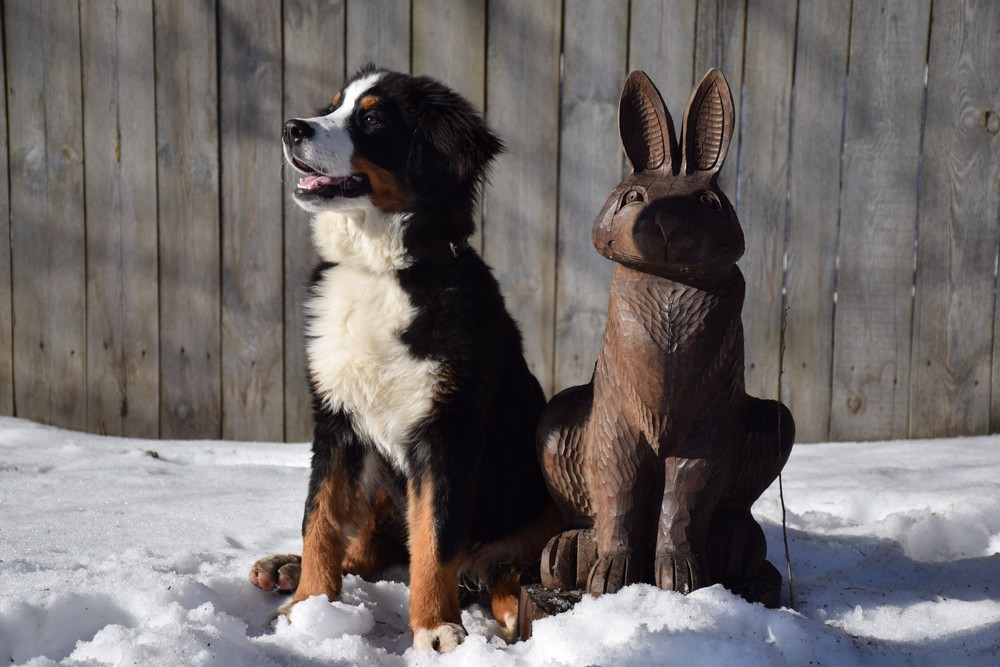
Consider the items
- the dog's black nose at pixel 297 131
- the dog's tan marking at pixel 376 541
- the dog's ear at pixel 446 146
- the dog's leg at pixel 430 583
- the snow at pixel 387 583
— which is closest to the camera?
the snow at pixel 387 583

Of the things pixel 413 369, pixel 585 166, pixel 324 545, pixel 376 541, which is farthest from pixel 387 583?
pixel 585 166

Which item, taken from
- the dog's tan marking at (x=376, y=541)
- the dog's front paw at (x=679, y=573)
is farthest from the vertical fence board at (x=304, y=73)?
the dog's front paw at (x=679, y=573)

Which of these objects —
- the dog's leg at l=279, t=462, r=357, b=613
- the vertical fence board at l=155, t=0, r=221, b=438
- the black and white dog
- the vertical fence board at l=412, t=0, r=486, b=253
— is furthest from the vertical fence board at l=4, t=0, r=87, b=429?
the dog's leg at l=279, t=462, r=357, b=613

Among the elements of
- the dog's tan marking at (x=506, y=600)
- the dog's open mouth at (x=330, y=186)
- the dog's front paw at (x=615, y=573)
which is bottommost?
the dog's tan marking at (x=506, y=600)

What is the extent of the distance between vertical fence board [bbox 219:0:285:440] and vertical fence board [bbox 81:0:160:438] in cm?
35

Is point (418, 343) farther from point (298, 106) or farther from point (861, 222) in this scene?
point (861, 222)

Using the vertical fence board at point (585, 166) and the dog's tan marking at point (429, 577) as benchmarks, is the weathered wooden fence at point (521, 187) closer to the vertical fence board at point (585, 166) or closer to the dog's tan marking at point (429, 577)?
the vertical fence board at point (585, 166)

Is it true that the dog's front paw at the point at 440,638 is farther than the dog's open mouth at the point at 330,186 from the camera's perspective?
No

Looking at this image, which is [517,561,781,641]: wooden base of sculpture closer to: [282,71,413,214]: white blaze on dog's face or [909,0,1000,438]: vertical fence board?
[282,71,413,214]: white blaze on dog's face

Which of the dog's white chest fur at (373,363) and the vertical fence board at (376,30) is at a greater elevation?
the vertical fence board at (376,30)

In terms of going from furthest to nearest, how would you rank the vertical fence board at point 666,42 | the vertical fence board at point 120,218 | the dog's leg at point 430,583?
1. the vertical fence board at point 120,218
2. the vertical fence board at point 666,42
3. the dog's leg at point 430,583

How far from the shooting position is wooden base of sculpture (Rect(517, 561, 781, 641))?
7.02 ft

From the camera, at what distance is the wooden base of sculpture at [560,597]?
2.14 m

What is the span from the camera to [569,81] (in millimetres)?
4062
